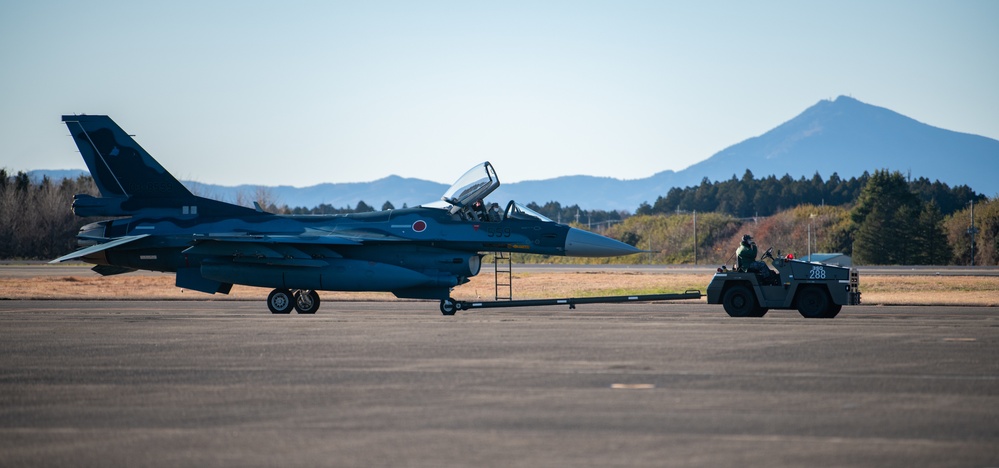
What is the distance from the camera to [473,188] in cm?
2511

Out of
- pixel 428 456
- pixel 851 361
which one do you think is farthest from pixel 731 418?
pixel 851 361

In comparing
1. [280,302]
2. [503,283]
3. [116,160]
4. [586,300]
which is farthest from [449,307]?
[503,283]

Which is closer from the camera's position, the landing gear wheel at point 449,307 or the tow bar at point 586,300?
the tow bar at point 586,300

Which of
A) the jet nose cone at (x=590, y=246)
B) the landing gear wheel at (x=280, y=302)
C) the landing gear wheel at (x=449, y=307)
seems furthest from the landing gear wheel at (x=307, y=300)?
the jet nose cone at (x=590, y=246)

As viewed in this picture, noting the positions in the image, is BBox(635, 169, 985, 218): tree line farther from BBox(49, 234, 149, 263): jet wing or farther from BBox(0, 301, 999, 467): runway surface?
BBox(0, 301, 999, 467): runway surface

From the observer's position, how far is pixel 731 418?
31.8 feet

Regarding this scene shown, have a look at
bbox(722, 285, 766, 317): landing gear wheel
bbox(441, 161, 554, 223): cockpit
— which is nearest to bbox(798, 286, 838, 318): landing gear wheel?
bbox(722, 285, 766, 317): landing gear wheel

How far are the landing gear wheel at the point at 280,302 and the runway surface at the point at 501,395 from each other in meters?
4.49

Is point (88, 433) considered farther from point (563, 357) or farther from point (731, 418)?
point (563, 357)

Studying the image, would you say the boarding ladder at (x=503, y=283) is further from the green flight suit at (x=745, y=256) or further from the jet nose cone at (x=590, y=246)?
the green flight suit at (x=745, y=256)

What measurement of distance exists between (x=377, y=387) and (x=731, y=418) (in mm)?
3938

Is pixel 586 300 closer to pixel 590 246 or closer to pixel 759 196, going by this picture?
pixel 590 246

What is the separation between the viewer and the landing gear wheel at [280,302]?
24.9 metres

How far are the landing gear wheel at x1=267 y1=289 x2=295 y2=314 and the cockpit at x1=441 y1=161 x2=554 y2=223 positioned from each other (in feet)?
13.6
